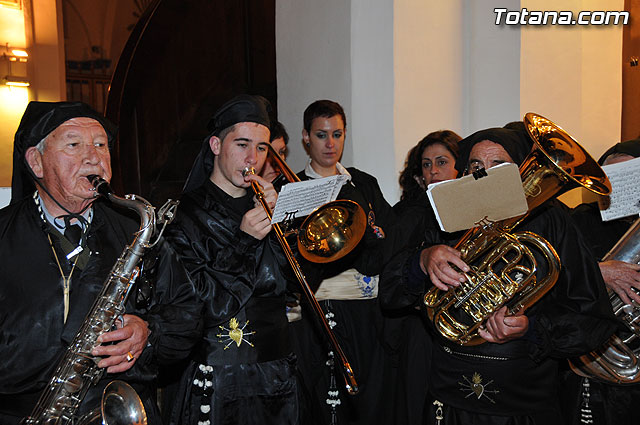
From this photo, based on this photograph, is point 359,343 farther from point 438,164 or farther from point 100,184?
point 100,184

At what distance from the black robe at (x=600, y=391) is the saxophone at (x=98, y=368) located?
2328 mm

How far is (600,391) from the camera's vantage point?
329 centimetres

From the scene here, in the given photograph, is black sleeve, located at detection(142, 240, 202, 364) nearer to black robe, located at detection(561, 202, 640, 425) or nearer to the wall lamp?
black robe, located at detection(561, 202, 640, 425)

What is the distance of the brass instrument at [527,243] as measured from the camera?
2490 mm

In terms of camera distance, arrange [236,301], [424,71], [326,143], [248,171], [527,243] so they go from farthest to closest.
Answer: [424,71] < [326,143] < [248,171] < [236,301] < [527,243]

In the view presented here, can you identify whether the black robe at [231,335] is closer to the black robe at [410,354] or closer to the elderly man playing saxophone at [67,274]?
the elderly man playing saxophone at [67,274]

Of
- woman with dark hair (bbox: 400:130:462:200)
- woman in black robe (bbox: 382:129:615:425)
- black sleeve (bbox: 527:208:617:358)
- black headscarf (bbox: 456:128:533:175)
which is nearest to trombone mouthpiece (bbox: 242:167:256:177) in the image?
woman in black robe (bbox: 382:129:615:425)

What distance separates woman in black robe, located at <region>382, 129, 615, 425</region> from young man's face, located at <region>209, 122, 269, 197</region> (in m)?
0.96

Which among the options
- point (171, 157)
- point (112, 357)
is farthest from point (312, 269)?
point (171, 157)

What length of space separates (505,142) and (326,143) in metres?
1.75

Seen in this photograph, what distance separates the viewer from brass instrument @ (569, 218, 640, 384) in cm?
307

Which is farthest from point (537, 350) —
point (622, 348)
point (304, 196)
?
point (304, 196)

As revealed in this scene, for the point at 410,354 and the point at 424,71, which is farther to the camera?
the point at 424,71

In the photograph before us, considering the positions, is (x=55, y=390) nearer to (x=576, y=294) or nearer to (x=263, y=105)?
(x=263, y=105)
